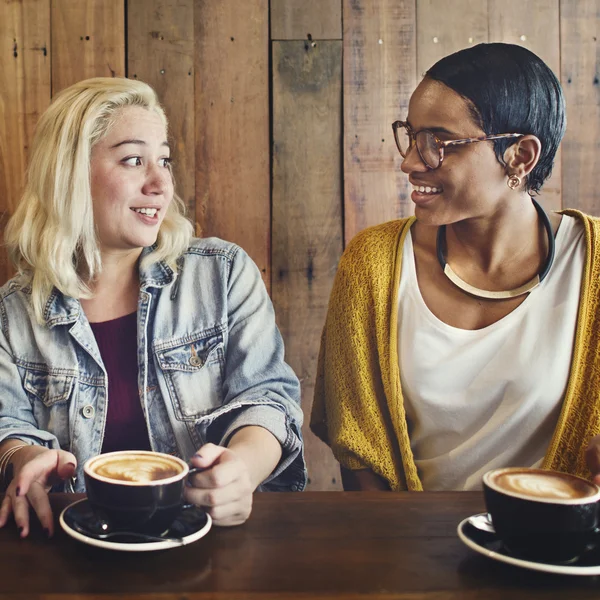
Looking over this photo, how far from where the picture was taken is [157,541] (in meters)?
0.84

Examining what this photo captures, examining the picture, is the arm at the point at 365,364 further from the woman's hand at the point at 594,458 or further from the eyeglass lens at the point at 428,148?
the woman's hand at the point at 594,458

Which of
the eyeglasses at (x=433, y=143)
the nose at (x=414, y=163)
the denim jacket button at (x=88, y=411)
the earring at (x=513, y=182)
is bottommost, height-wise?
the denim jacket button at (x=88, y=411)

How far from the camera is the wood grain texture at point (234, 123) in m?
1.88

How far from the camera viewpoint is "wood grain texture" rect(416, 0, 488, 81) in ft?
6.16

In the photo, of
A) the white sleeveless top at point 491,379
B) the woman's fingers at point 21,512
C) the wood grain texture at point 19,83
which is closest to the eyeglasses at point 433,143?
the white sleeveless top at point 491,379

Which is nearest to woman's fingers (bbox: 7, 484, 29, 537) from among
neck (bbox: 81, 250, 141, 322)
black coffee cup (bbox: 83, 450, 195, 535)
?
black coffee cup (bbox: 83, 450, 195, 535)

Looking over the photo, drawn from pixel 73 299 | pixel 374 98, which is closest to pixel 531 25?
pixel 374 98

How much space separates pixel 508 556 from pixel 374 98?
1.35 meters

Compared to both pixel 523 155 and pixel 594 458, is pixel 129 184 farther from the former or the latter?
pixel 594 458

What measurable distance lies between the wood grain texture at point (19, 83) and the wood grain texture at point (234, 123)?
397 mm

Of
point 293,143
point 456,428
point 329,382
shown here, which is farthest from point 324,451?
point 293,143

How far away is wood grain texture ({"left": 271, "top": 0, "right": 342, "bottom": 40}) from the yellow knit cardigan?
1.90 feet

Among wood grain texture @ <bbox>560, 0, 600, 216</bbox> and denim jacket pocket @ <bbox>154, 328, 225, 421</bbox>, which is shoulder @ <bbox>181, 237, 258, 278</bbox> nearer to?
denim jacket pocket @ <bbox>154, 328, 225, 421</bbox>

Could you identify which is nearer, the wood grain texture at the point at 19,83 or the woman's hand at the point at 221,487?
the woman's hand at the point at 221,487
